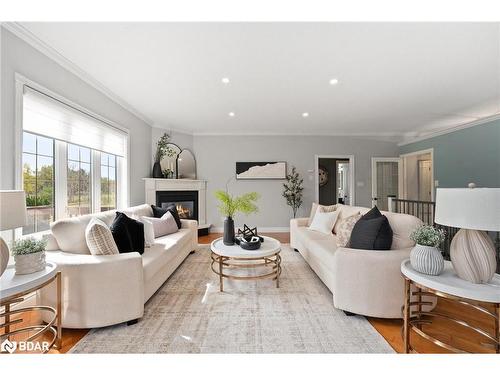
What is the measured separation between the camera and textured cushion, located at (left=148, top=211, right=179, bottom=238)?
311cm

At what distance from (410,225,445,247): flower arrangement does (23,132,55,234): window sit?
3330 mm

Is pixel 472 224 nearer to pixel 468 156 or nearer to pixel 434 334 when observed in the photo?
pixel 434 334

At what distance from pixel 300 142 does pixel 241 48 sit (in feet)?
12.5

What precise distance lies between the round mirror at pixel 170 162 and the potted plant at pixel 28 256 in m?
3.46

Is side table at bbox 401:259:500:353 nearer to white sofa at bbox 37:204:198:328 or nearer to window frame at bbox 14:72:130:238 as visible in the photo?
white sofa at bbox 37:204:198:328

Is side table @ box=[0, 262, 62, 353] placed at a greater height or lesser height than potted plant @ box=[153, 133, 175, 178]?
lesser

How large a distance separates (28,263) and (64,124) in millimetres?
1790

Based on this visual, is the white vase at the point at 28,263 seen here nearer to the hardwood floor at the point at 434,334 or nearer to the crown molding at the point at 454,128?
the hardwood floor at the point at 434,334

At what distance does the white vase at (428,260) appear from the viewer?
54.9 inches

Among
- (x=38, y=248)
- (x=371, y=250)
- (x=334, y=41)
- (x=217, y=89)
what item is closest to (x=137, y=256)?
(x=38, y=248)

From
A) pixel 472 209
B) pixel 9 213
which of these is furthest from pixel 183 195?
pixel 472 209

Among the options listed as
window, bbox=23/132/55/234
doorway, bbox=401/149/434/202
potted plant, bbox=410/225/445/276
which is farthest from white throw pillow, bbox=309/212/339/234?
doorway, bbox=401/149/434/202

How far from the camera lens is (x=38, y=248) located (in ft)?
4.77

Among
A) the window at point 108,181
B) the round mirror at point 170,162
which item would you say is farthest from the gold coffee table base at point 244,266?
the round mirror at point 170,162
